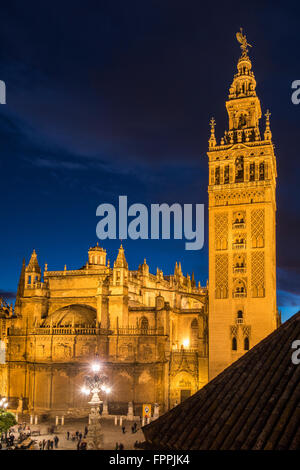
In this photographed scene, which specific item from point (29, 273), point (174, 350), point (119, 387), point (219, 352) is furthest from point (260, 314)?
point (29, 273)

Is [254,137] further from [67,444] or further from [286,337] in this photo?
[286,337]

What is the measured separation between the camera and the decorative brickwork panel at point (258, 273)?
47656mm

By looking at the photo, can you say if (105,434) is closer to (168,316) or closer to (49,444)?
(49,444)

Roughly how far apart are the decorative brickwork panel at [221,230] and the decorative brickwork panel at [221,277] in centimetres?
114

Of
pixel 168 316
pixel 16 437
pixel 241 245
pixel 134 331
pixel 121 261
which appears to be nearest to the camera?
pixel 16 437

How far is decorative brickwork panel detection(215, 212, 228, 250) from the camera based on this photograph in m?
49.5

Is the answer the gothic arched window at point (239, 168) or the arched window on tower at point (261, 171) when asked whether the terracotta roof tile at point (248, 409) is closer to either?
the arched window on tower at point (261, 171)

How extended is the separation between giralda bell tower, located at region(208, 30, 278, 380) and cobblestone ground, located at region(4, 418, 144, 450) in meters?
10.3

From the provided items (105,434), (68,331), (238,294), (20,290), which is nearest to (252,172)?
(238,294)

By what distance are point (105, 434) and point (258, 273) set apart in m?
19.5

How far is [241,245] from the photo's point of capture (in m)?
48.8

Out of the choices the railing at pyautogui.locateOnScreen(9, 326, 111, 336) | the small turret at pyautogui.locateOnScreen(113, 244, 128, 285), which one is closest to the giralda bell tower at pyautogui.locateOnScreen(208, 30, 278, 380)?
the small turret at pyautogui.locateOnScreen(113, 244, 128, 285)

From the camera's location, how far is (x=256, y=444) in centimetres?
1251

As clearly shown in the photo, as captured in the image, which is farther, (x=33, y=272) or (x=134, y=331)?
(x=33, y=272)
